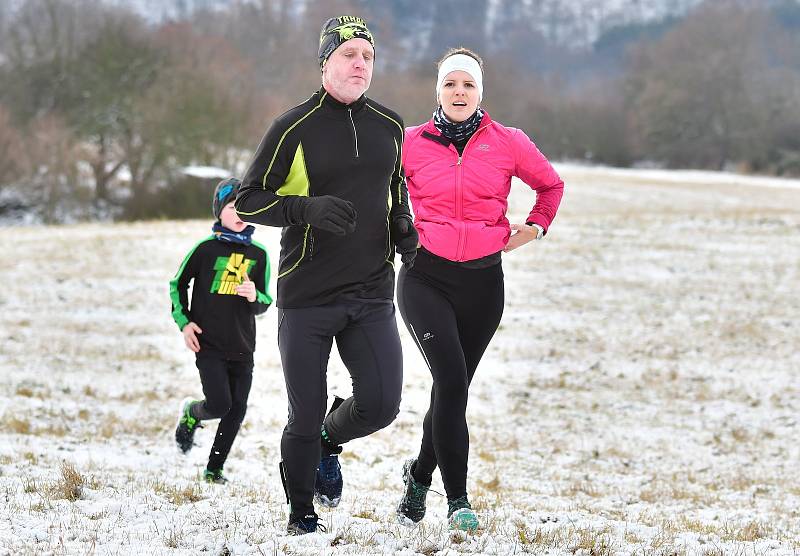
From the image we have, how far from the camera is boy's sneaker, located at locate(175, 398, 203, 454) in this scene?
6689mm

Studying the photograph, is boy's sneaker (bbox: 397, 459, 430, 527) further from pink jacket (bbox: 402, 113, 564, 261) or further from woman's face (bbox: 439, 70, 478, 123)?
woman's face (bbox: 439, 70, 478, 123)

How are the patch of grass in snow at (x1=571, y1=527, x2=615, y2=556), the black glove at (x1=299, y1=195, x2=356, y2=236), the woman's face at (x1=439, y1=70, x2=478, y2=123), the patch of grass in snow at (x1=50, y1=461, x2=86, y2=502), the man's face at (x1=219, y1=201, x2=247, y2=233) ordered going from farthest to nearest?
the man's face at (x1=219, y1=201, x2=247, y2=233), the patch of grass in snow at (x1=50, y1=461, x2=86, y2=502), the woman's face at (x1=439, y1=70, x2=478, y2=123), the patch of grass in snow at (x1=571, y1=527, x2=615, y2=556), the black glove at (x1=299, y1=195, x2=356, y2=236)

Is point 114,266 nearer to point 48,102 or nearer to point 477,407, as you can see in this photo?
point 477,407

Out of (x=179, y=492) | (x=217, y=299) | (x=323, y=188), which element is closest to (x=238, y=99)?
(x=217, y=299)

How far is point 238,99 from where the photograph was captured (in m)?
44.6

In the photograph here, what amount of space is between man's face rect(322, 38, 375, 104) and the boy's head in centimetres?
207

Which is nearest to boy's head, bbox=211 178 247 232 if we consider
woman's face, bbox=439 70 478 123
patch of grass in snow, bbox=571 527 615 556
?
woman's face, bbox=439 70 478 123

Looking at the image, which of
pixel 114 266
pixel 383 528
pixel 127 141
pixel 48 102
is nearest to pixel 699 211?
pixel 114 266

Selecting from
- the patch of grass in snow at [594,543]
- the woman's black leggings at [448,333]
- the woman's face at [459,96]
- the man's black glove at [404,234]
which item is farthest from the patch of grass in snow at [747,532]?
the woman's face at [459,96]

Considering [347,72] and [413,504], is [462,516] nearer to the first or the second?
[413,504]

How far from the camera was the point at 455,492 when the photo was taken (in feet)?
15.5

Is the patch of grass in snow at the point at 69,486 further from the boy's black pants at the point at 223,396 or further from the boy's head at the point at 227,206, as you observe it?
the boy's head at the point at 227,206

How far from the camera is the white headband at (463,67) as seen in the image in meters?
4.90

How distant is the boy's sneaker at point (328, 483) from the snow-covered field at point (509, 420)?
10 cm
